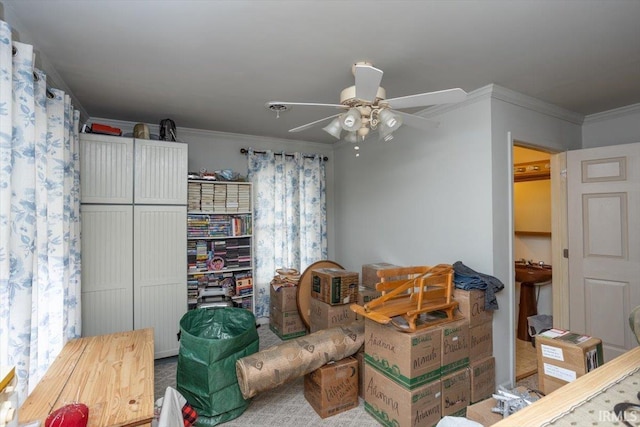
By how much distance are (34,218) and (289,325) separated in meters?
2.72

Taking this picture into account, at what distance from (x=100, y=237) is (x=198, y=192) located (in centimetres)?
109

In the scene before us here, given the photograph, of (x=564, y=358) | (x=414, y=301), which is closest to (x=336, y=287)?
(x=414, y=301)

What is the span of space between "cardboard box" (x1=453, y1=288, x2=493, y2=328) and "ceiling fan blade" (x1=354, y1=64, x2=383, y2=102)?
158 cm

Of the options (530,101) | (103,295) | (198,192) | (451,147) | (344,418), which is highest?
(530,101)

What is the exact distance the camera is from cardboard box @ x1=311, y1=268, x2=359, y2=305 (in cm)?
300

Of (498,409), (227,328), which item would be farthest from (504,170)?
(227,328)

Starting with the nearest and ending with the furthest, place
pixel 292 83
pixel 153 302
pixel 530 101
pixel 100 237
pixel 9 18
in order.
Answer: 1. pixel 9 18
2. pixel 292 83
3. pixel 530 101
4. pixel 100 237
5. pixel 153 302

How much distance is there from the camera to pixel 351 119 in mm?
1829

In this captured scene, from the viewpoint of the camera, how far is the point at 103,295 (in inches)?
111

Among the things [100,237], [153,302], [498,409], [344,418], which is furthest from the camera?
[153,302]

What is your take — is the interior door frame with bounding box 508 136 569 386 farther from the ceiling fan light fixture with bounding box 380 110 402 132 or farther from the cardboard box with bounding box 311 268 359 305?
the ceiling fan light fixture with bounding box 380 110 402 132

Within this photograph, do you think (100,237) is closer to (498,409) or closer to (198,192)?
(198,192)

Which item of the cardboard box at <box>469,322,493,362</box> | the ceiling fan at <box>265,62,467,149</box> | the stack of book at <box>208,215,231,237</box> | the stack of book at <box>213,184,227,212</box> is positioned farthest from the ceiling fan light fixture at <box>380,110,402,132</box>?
the stack of book at <box>208,215,231,237</box>

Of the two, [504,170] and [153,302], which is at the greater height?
[504,170]
